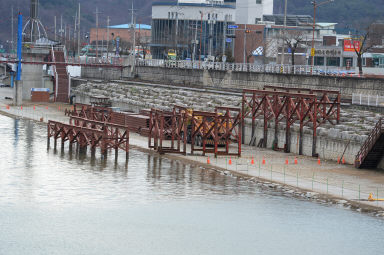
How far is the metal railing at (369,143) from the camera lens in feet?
150

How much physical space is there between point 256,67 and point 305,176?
137 feet

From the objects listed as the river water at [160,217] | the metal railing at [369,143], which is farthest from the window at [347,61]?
the river water at [160,217]

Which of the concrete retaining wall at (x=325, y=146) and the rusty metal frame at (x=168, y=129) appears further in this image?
→ the rusty metal frame at (x=168, y=129)

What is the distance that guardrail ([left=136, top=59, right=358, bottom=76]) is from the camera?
A: 76.1 meters

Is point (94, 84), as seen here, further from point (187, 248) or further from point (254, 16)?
point (254, 16)

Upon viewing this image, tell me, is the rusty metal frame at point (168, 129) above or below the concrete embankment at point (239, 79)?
below

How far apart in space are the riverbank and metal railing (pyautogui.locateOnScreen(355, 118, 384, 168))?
0.83 metres

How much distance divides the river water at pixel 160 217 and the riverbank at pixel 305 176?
41.9 inches

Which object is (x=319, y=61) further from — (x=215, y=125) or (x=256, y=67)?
(x=215, y=125)

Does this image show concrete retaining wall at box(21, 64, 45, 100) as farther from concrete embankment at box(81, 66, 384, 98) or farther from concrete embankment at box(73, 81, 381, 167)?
concrete embankment at box(81, 66, 384, 98)

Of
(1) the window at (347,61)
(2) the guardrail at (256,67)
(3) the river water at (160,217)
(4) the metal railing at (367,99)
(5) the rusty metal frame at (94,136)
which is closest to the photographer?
(3) the river water at (160,217)

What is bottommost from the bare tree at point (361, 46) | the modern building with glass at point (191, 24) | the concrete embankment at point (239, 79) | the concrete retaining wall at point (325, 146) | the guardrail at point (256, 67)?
the concrete retaining wall at point (325, 146)

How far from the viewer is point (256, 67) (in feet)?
277

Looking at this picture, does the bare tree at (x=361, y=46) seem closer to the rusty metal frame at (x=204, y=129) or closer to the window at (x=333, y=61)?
the window at (x=333, y=61)
